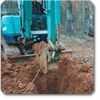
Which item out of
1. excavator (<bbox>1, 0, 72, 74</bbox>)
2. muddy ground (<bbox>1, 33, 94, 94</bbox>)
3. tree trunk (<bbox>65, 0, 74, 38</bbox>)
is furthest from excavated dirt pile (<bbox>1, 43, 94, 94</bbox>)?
tree trunk (<bbox>65, 0, 74, 38</bbox>)

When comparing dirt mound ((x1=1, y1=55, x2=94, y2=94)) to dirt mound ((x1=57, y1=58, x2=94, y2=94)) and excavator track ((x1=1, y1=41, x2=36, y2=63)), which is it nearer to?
dirt mound ((x1=57, y1=58, x2=94, y2=94))

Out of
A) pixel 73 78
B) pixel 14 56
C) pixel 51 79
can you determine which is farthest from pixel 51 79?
pixel 14 56

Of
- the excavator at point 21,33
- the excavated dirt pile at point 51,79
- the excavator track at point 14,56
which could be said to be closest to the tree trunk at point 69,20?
the excavator at point 21,33

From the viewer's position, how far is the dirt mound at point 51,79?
9.57 ft

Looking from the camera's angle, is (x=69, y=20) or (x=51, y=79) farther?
(x=69, y=20)

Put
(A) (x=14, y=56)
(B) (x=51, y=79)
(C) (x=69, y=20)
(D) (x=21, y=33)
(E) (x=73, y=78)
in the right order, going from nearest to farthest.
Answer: (E) (x=73, y=78) → (B) (x=51, y=79) → (D) (x=21, y=33) → (A) (x=14, y=56) → (C) (x=69, y=20)

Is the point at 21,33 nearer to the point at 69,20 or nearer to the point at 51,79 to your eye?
the point at 51,79

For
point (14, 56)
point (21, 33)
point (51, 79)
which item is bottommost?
point (51, 79)

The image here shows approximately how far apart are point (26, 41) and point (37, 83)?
1611 millimetres

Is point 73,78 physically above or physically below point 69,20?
below

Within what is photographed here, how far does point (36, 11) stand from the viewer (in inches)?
189

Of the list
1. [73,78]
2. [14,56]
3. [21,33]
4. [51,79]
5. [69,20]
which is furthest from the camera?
[69,20]

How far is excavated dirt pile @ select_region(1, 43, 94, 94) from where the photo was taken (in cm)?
292

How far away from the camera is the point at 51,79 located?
3484 mm
